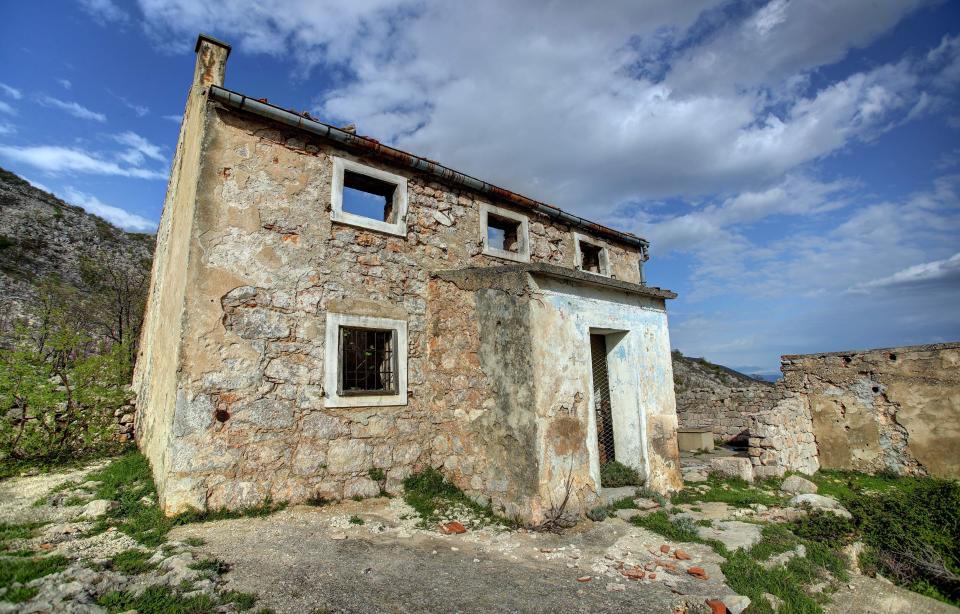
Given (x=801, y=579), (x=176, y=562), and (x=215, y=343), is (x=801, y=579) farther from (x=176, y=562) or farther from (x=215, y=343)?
(x=215, y=343)

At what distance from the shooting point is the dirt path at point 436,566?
3.27 m

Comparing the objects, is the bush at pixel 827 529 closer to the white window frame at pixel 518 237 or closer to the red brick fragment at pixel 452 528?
the red brick fragment at pixel 452 528

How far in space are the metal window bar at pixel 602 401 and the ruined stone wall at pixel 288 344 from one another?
2.15 metres

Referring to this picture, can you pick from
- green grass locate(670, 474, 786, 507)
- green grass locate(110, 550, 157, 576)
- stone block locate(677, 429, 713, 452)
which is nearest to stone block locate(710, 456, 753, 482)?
green grass locate(670, 474, 786, 507)

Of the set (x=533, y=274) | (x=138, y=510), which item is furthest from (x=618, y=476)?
(x=138, y=510)

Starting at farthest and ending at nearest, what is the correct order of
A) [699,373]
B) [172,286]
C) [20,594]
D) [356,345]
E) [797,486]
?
[699,373], [797,486], [356,345], [172,286], [20,594]

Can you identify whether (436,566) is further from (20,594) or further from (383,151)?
(383,151)

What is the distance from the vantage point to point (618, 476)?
642 cm

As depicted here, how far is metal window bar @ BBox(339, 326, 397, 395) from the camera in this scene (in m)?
6.17

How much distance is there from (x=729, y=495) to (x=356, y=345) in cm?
609

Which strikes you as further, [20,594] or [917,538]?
[917,538]

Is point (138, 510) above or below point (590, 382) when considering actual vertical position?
below

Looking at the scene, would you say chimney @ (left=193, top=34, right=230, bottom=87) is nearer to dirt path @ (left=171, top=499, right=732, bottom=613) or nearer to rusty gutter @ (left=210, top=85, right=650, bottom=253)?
rusty gutter @ (left=210, top=85, right=650, bottom=253)

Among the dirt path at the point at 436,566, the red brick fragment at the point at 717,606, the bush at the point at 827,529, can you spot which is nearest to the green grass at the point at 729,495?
the bush at the point at 827,529
